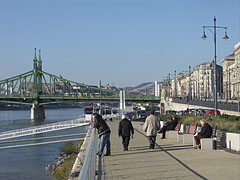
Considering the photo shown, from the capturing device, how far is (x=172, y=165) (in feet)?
35.9

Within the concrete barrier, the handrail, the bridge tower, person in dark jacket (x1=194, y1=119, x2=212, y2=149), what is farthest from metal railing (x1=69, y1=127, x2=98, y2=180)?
the bridge tower

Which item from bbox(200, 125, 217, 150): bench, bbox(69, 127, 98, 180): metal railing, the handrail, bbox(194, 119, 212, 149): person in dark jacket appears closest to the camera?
bbox(69, 127, 98, 180): metal railing

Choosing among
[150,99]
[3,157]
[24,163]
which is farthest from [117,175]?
[150,99]

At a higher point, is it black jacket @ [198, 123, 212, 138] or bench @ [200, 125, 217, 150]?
black jacket @ [198, 123, 212, 138]

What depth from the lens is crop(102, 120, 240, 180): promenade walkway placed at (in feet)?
31.1

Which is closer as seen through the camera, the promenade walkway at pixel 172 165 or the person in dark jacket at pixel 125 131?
the promenade walkway at pixel 172 165

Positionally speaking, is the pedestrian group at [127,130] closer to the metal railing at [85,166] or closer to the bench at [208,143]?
the bench at [208,143]

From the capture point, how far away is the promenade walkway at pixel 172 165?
373 inches

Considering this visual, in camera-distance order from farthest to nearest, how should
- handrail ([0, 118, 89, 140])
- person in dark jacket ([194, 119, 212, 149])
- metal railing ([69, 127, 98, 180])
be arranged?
handrail ([0, 118, 89, 140])
person in dark jacket ([194, 119, 212, 149])
metal railing ([69, 127, 98, 180])

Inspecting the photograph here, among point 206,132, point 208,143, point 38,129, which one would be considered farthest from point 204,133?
point 38,129

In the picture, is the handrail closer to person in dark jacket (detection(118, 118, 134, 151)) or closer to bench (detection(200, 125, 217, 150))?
person in dark jacket (detection(118, 118, 134, 151))

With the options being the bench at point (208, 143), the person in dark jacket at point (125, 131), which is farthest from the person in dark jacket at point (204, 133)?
the person in dark jacket at point (125, 131)

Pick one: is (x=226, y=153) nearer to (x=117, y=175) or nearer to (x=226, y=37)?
(x=117, y=175)

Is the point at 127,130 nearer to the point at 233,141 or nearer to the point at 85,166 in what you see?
the point at 233,141
